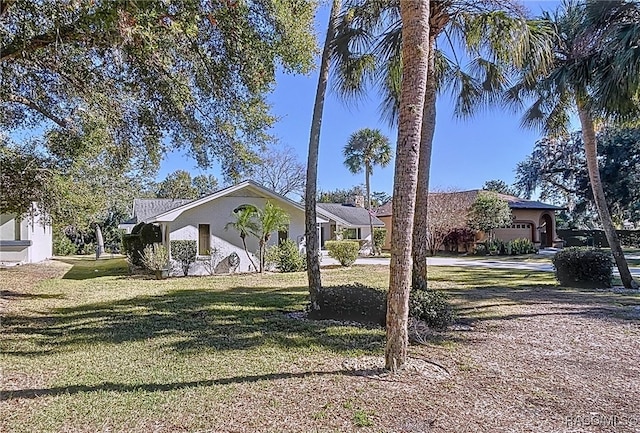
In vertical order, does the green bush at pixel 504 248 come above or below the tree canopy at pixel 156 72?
below

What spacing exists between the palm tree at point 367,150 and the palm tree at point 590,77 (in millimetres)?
22328

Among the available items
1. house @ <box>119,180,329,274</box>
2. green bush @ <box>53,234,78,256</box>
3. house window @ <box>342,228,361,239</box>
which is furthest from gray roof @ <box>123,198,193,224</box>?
house window @ <box>342,228,361,239</box>

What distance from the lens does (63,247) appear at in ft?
112

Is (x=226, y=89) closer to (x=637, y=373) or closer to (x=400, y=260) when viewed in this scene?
(x=400, y=260)

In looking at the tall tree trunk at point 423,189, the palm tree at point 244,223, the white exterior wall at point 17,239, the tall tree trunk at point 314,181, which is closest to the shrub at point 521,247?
the palm tree at point 244,223

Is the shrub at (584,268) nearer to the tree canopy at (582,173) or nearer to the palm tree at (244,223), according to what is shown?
the palm tree at (244,223)

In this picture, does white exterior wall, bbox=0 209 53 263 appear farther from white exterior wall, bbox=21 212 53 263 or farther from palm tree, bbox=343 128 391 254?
palm tree, bbox=343 128 391 254

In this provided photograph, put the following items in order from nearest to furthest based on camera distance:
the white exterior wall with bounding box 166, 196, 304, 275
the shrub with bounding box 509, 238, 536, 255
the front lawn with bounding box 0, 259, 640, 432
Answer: the front lawn with bounding box 0, 259, 640, 432
the white exterior wall with bounding box 166, 196, 304, 275
the shrub with bounding box 509, 238, 536, 255

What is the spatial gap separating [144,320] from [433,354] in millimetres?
5718

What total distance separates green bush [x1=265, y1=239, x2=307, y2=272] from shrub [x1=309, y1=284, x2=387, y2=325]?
9.44 metres

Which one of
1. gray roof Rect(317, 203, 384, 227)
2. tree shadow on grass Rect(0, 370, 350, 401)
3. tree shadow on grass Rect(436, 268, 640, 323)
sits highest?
gray roof Rect(317, 203, 384, 227)

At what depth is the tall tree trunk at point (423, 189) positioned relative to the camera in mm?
8023

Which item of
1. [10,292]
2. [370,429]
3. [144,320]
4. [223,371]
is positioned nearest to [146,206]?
[10,292]

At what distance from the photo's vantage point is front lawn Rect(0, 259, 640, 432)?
374 centimetres
